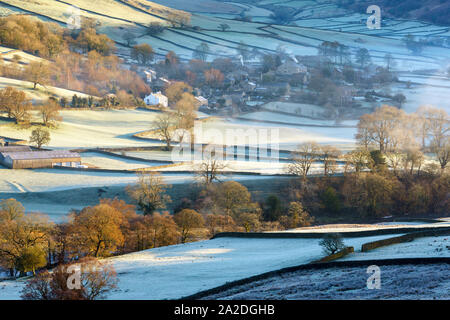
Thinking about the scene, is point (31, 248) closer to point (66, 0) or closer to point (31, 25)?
point (31, 25)

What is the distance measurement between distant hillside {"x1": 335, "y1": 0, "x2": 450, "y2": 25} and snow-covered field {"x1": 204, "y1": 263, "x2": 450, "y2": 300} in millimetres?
154331

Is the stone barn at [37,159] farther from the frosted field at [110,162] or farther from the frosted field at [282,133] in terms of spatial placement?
the frosted field at [282,133]

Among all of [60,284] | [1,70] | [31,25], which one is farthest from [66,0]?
[60,284]

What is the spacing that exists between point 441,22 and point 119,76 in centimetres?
10534

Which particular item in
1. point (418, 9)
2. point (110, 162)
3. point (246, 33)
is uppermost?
point (418, 9)

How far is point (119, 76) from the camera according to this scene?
95.3 m

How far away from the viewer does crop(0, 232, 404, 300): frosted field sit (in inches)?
803

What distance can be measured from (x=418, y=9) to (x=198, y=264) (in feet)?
548

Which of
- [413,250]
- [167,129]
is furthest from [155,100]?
[413,250]

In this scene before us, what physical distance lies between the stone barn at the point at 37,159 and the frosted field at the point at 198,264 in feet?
63.1

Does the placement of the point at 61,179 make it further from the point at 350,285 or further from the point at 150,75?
the point at 150,75

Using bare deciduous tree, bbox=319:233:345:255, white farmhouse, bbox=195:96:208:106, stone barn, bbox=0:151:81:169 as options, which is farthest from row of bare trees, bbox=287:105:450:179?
white farmhouse, bbox=195:96:208:106

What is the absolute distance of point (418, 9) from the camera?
170000 millimetres

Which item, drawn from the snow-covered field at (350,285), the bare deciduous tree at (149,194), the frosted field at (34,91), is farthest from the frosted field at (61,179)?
the frosted field at (34,91)
